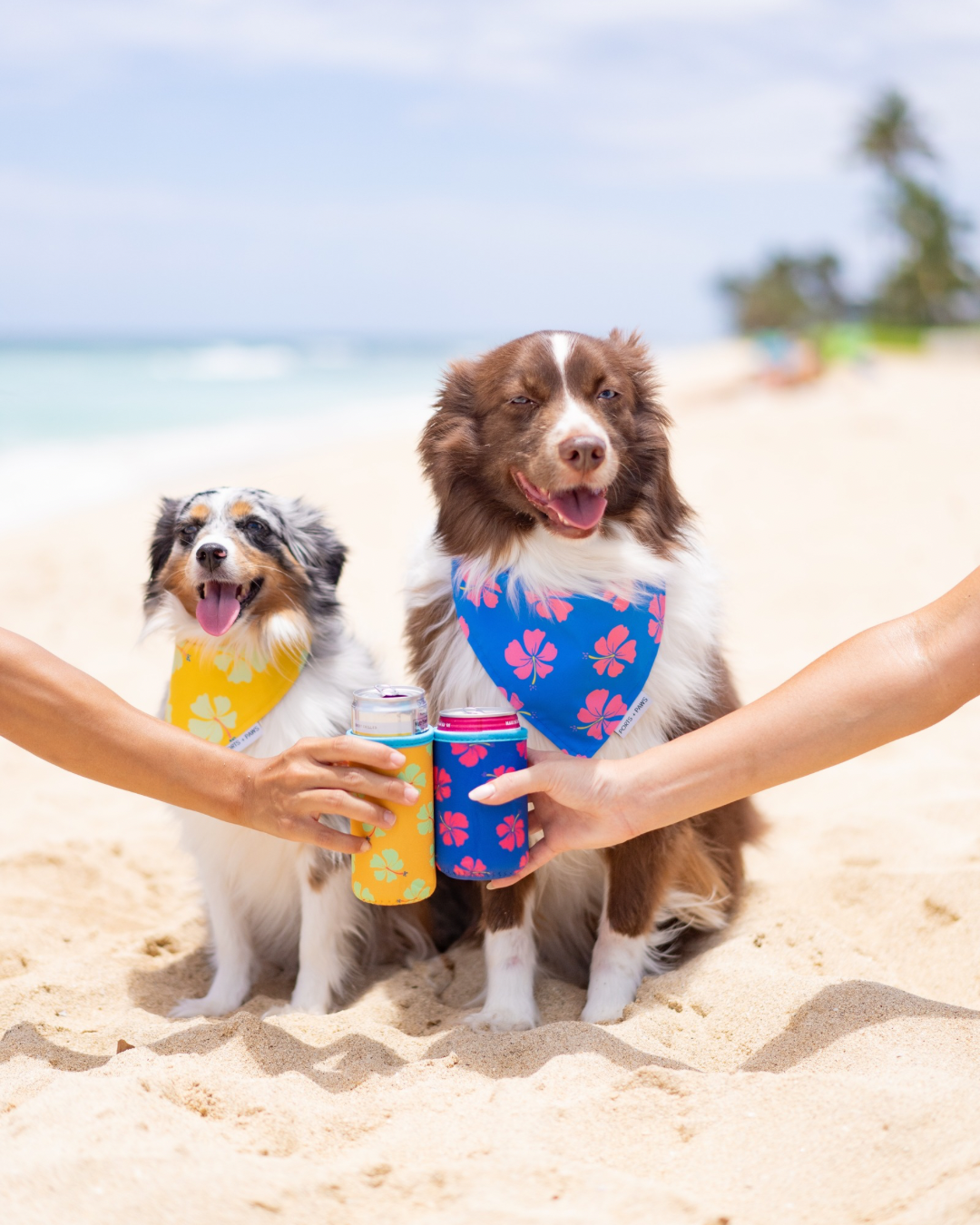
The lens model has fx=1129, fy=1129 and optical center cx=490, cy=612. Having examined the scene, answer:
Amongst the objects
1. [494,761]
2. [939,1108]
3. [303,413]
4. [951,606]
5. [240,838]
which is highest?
[303,413]

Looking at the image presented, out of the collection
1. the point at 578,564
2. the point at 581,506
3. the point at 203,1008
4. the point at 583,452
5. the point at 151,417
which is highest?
the point at 151,417

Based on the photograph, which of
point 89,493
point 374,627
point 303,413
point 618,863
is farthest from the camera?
point 303,413

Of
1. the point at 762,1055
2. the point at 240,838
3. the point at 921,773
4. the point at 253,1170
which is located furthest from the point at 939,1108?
the point at 921,773

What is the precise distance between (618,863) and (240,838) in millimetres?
1084

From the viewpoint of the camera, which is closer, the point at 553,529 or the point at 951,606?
the point at 951,606

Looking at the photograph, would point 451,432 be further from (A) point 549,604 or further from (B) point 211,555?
(B) point 211,555

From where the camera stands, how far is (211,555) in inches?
124

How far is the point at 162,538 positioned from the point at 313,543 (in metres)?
0.45

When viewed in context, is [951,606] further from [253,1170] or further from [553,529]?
[253,1170]

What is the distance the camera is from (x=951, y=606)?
250cm

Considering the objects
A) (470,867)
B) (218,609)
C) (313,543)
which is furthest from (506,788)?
(313,543)

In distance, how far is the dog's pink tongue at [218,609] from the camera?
124 inches

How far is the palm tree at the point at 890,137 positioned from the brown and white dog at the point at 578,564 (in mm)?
57673

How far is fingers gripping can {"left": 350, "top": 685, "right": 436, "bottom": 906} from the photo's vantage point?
7.76 feet
